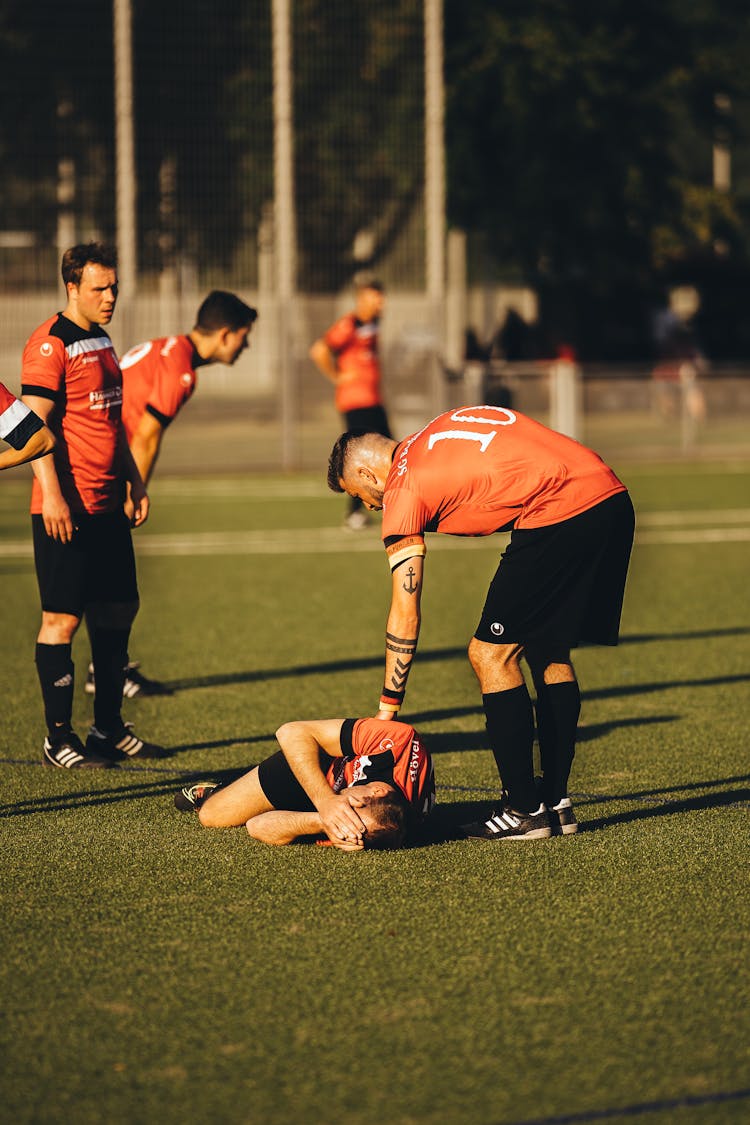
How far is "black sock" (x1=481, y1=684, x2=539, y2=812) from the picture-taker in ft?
19.9

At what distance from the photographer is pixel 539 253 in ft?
110

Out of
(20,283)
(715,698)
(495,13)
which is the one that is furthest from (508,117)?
(715,698)

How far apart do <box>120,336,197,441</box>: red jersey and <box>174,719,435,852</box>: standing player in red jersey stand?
3395 mm

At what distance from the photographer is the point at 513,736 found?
6.06 m

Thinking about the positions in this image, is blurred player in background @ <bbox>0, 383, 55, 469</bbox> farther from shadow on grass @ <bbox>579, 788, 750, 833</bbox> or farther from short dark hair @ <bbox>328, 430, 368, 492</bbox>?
shadow on grass @ <bbox>579, 788, 750, 833</bbox>

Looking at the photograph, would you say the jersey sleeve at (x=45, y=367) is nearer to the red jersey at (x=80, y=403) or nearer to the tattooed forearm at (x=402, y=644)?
the red jersey at (x=80, y=403)

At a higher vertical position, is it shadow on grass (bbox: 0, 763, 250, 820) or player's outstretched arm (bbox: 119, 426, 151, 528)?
player's outstretched arm (bbox: 119, 426, 151, 528)

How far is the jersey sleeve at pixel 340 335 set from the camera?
697 inches

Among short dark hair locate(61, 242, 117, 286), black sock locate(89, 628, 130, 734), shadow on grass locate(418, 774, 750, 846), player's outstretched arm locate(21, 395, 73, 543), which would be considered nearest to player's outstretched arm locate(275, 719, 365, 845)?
shadow on grass locate(418, 774, 750, 846)

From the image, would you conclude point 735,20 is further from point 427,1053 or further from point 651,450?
point 427,1053

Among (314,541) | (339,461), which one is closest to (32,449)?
(339,461)

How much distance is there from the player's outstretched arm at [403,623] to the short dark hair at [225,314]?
3330 mm

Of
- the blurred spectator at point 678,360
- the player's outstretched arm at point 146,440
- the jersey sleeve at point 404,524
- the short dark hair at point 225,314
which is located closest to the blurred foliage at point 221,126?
the blurred spectator at point 678,360

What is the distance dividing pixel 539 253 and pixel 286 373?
953 centimetres
